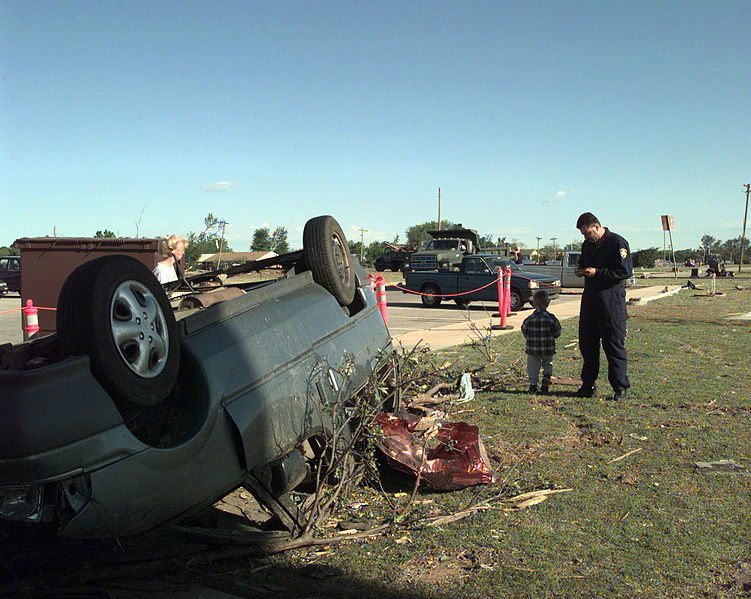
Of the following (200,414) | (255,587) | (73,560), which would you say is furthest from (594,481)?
(73,560)

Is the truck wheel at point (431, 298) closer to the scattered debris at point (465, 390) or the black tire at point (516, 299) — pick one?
the black tire at point (516, 299)

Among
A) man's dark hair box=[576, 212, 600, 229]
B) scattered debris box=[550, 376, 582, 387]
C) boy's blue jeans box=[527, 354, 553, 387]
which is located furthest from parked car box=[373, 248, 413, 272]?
man's dark hair box=[576, 212, 600, 229]

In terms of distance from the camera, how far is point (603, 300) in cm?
652

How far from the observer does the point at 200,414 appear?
9.66 ft

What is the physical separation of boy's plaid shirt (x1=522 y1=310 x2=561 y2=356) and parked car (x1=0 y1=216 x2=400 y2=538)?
3.37m

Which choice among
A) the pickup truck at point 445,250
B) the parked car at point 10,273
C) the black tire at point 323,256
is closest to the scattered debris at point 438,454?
the black tire at point 323,256

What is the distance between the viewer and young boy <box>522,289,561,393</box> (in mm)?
6836

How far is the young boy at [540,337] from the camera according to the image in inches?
269

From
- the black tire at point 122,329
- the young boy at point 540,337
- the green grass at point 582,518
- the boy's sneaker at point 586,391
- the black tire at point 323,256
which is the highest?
the black tire at point 323,256

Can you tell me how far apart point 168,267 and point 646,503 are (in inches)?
194

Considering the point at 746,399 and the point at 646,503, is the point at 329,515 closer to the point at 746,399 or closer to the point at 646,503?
the point at 646,503

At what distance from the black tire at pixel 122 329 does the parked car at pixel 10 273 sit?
26.0 meters

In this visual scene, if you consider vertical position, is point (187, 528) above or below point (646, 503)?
above

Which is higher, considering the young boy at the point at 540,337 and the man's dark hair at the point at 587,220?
the man's dark hair at the point at 587,220
